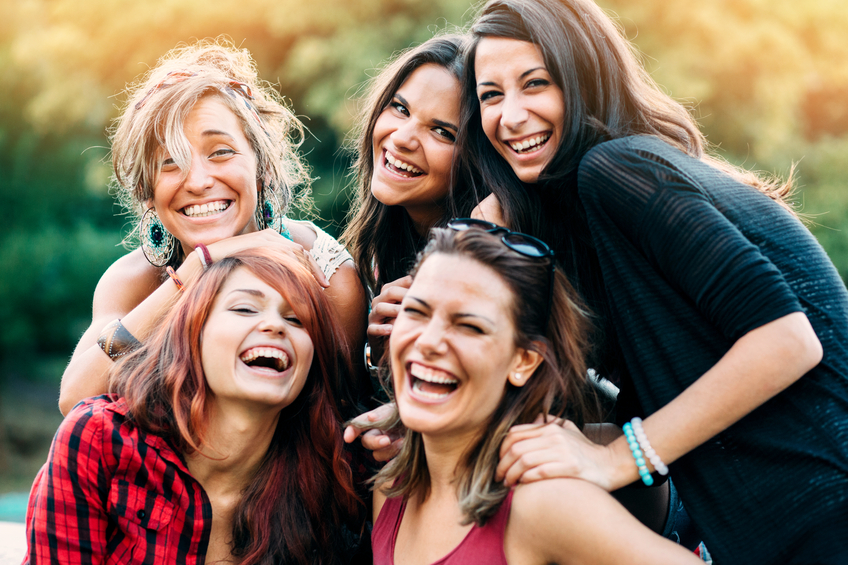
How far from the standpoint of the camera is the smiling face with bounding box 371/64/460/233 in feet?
11.1

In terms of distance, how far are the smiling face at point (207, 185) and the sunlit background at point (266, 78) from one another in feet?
14.7

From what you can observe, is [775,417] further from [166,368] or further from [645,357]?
[166,368]

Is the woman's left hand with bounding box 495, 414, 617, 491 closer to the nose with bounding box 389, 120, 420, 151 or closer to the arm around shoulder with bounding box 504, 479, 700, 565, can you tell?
the arm around shoulder with bounding box 504, 479, 700, 565

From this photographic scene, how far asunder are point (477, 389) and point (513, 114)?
107cm

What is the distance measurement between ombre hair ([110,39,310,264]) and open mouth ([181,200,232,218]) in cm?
18

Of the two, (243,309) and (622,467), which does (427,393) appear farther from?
(243,309)

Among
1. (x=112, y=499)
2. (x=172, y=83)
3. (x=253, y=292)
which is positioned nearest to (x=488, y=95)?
(x=253, y=292)

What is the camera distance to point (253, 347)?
274 centimetres

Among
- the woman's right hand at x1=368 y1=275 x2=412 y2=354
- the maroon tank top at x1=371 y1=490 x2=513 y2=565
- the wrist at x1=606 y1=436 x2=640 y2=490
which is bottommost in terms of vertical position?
the maroon tank top at x1=371 y1=490 x2=513 y2=565

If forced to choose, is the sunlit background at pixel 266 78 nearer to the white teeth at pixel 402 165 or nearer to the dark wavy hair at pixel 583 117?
the white teeth at pixel 402 165

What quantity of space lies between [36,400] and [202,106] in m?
10.8

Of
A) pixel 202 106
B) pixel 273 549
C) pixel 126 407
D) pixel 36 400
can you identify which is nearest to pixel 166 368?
pixel 126 407

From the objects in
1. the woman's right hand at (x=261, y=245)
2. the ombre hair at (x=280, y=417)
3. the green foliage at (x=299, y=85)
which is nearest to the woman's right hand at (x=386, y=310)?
the ombre hair at (x=280, y=417)

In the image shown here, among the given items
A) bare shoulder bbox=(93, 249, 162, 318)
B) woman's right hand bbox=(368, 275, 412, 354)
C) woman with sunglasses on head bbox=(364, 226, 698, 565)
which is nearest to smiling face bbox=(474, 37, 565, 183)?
woman with sunglasses on head bbox=(364, 226, 698, 565)
